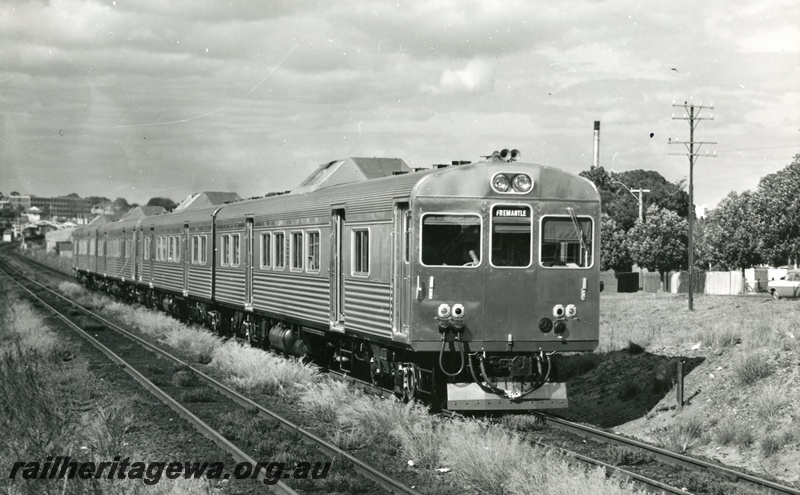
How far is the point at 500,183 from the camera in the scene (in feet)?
38.2

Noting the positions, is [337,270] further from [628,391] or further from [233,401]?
[628,391]

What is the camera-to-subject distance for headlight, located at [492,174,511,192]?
457 inches

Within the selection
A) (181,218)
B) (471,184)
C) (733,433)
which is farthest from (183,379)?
(181,218)

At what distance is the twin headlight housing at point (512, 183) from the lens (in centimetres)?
1162

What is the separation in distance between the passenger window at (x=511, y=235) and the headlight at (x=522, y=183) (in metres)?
0.23

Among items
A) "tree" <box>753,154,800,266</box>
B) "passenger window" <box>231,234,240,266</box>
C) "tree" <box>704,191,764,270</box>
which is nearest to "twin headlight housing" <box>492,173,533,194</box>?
"passenger window" <box>231,234,240,266</box>

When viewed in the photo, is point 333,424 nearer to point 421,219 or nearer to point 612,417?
point 421,219

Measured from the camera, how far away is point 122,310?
109 feet

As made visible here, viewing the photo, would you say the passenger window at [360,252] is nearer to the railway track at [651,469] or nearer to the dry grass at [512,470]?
the railway track at [651,469]

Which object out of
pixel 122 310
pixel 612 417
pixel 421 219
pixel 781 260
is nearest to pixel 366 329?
pixel 421 219

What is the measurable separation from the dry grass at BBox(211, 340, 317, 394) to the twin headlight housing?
185 inches

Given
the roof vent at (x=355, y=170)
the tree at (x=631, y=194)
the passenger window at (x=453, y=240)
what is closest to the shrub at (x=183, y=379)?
the roof vent at (x=355, y=170)

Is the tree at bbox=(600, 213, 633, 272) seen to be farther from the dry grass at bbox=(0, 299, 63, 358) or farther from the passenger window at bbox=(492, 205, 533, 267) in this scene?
the passenger window at bbox=(492, 205, 533, 267)
